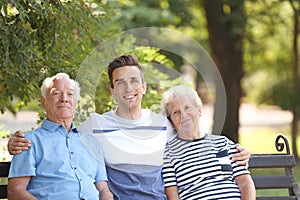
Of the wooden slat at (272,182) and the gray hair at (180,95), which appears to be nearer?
the gray hair at (180,95)

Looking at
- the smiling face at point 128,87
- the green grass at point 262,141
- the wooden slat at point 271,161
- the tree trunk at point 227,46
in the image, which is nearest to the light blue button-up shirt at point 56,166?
the smiling face at point 128,87

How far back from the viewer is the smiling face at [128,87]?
4.28 meters

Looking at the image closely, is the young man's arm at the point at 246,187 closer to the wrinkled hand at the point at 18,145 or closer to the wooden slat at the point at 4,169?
the wrinkled hand at the point at 18,145

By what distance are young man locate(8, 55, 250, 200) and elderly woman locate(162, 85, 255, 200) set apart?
6 cm

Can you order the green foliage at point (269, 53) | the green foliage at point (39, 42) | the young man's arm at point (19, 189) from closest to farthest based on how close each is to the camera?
the young man's arm at point (19, 189), the green foliage at point (39, 42), the green foliage at point (269, 53)

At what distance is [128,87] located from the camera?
4301 millimetres

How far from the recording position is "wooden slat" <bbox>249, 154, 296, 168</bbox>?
488cm

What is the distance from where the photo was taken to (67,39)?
5.54 m

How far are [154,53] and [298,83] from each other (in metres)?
9.76

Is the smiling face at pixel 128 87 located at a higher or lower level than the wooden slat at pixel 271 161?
higher

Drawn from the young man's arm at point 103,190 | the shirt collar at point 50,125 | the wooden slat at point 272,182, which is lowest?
the wooden slat at point 272,182

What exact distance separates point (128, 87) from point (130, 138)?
0.30 metres

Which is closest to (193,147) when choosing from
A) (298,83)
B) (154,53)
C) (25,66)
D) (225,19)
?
(25,66)

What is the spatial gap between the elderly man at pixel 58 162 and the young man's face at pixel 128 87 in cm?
27
